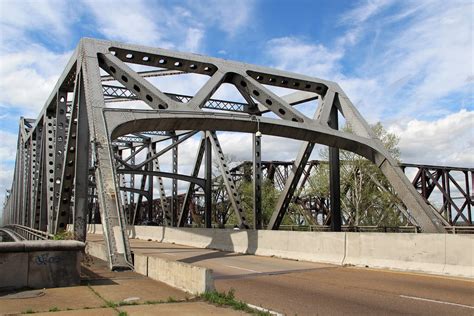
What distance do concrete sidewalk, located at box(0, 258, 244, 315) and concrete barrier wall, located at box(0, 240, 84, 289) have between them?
1.23ft

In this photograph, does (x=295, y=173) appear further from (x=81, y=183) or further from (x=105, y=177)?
(x=105, y=177)

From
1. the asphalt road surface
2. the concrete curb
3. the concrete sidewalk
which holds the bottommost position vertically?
the asphalt road surface

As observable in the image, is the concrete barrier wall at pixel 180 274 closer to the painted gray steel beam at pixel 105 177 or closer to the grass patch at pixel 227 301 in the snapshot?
the grass patch at pixel 227 301

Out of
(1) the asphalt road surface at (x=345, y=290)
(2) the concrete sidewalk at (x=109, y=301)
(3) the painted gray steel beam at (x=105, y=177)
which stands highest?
(3) the painted gray steel beam at (x=105, y=177)

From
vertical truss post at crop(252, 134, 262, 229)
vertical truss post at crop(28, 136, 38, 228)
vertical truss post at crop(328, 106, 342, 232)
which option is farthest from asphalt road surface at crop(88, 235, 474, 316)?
vertical truss post at crop(28, 136, 38, 228)

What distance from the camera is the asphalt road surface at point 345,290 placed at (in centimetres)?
841

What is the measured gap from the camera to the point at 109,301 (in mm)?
8062

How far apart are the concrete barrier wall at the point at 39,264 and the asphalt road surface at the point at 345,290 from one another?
3.22 metres

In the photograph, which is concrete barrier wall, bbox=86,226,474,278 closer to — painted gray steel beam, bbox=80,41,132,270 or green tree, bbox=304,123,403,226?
painted gray steel beam, bbox=80,41,132,270

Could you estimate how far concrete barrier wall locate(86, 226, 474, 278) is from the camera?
1315 cm

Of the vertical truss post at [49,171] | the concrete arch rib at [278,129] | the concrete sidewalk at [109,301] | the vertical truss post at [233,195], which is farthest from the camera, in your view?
the vertical truss post at [233,195]

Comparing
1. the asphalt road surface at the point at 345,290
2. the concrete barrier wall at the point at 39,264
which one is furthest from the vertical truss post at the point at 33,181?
the concrete barrier wall at the point at 39,264

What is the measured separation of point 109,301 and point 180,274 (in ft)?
6.29

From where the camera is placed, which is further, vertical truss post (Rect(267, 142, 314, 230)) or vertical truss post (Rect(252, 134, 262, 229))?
vertical truss post (Rect(252, 134, 262, 229))
